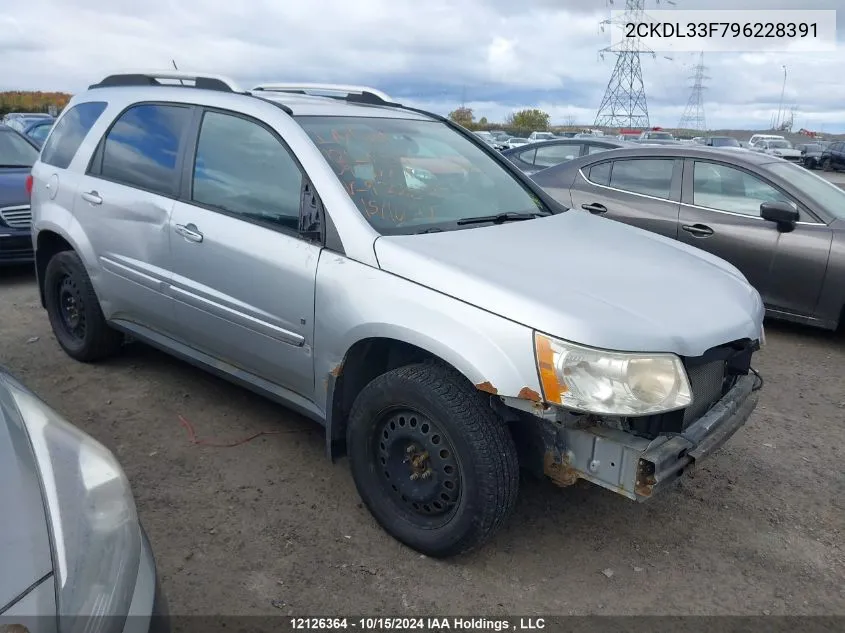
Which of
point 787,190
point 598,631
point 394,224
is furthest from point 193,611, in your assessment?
point 787,190

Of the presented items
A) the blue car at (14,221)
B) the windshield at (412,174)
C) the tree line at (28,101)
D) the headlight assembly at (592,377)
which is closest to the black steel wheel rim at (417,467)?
the headlight assembly at (592,377)

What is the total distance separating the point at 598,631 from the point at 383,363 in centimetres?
136

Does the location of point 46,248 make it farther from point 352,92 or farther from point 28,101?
point 28,101

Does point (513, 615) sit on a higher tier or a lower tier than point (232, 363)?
lower

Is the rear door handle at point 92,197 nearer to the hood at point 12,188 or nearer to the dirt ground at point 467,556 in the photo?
the dirt ground at point 467,556

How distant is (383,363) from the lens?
3119 mm

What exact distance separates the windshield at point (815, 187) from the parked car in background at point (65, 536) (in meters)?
5.69

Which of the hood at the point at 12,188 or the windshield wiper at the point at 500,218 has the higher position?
the windshield wiper at the point at 500,218

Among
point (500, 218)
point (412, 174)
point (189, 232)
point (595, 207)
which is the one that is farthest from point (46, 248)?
point (595, 207)

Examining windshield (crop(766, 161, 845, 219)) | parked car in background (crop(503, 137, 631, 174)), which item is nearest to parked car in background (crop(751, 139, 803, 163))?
parked car in background (crop(503, 137, 631, 174))

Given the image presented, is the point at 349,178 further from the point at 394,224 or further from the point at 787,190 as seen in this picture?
the point at 787,190

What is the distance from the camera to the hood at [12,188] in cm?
702

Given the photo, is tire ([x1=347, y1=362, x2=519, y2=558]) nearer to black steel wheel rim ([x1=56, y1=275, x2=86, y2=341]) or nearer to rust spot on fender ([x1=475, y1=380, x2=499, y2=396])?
rust spot on fender ([x1=475, y1=380, x2=499, y2=396])

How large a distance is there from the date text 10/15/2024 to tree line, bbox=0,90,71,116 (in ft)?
158
